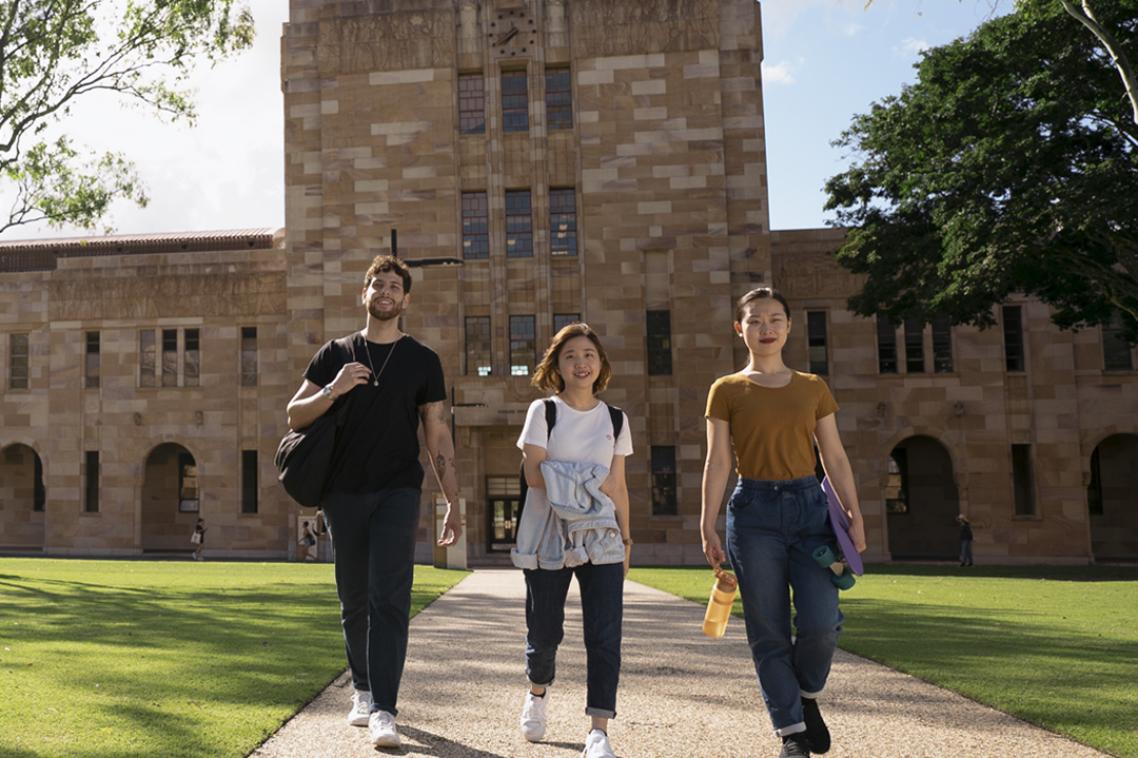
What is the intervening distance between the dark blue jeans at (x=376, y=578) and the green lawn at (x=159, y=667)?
62 centimetres

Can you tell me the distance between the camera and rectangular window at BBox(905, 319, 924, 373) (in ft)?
107

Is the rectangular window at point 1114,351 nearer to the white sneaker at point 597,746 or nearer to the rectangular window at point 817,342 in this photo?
the rectangular window at point 817,342

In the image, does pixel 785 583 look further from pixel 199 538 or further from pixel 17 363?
pixel 17 363

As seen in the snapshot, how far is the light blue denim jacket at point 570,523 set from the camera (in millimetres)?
4871

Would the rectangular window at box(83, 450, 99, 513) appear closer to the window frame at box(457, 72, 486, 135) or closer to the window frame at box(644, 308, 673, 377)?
the window frame at box(457, 72, 486, 135)

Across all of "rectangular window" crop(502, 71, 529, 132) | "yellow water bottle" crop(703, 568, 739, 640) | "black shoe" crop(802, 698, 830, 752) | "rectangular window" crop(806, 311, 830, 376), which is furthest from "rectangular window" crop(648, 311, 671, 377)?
"black shoe" crop(802, 698, 830, 752)

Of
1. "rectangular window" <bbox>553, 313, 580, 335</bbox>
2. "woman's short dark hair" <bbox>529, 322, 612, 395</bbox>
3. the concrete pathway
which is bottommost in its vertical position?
the concrete pathway

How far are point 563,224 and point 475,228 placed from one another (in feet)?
9.41

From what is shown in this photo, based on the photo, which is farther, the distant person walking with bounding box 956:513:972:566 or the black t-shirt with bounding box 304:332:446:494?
the distant person walking with bounding box 956:513:972:566

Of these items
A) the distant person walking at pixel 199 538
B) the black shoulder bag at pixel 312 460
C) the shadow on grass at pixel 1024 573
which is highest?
the black shoulder bag at pixel 312 460

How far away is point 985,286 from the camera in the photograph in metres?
21.9

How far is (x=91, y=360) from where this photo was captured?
118 ft

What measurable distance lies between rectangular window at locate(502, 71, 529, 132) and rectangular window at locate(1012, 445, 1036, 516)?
19.3 metres

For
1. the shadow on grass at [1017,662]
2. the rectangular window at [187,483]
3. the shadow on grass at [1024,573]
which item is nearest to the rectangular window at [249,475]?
the rectangular window at [187,483]
